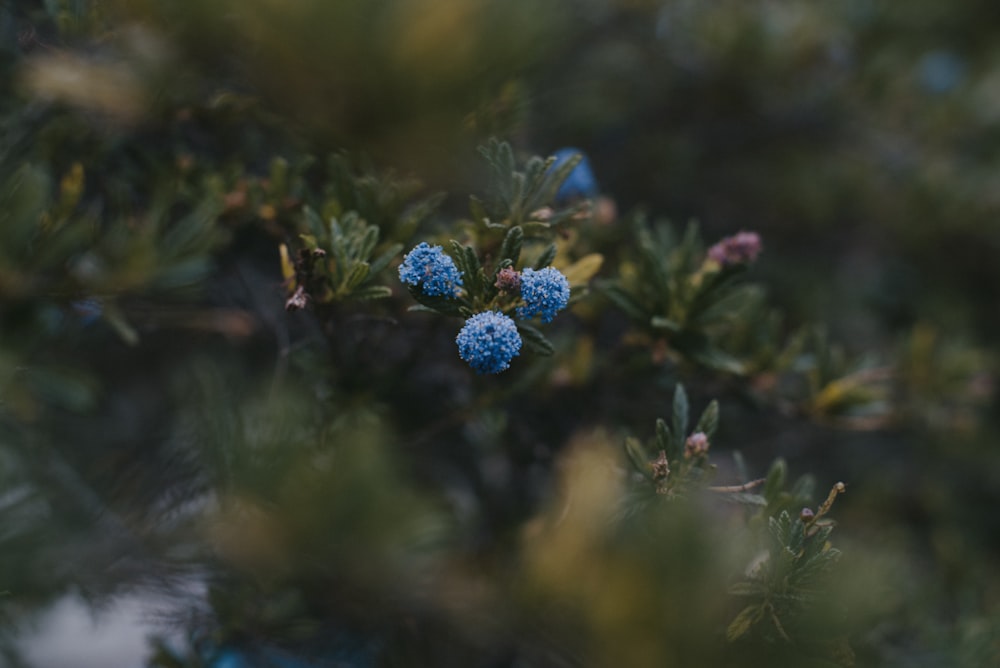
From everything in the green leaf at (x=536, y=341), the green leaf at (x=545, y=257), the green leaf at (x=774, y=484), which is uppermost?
the green leaf at (x=545, y=257)

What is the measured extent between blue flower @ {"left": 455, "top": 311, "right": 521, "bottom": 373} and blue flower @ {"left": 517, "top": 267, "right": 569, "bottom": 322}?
36mm

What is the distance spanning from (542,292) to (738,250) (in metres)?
0.44

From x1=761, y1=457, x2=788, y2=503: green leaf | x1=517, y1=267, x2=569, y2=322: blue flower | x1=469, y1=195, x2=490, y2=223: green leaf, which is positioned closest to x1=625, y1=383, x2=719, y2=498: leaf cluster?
x1=761, y1=457, x2=788, y2=503: green leaf

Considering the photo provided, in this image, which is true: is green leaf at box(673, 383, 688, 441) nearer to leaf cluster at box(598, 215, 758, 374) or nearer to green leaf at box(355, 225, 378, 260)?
leaf cluster at box(598, 215, 758, 374)

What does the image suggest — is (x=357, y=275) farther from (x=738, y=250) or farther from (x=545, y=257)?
(x=738, y=250)

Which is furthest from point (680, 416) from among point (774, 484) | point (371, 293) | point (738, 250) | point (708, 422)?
point (371, 293)

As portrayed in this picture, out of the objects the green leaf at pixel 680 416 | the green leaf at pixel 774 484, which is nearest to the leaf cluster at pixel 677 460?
the green leaf at pixel 680 416

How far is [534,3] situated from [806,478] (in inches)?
34.1

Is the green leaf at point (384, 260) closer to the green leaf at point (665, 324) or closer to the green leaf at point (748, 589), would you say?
the green leaf at point (665, 324)

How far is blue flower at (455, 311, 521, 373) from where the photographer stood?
735mm

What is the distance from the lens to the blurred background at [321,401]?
0.94 metres

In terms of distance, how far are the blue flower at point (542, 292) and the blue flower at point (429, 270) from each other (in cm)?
7

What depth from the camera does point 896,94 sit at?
1.99 meters

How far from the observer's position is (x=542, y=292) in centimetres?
77
